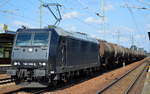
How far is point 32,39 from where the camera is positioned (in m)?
13.5

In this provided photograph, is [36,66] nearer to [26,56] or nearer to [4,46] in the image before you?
[26,56]

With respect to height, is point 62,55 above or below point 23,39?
below

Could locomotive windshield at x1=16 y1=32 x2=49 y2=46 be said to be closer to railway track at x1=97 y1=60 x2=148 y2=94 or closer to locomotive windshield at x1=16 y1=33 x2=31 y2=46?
locomotive windshield at x1=16 y1=33 x2=31 y2=46

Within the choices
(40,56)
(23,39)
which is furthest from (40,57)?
(23,39)

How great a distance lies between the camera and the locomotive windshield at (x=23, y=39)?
13.5m

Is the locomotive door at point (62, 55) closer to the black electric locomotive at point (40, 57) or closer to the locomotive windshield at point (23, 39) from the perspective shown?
the black electric locomotive at point (40, 57)

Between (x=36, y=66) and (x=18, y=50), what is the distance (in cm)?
146

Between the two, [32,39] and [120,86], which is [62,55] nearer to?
[32,39]

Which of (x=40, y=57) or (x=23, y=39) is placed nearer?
(x=40, y=57)

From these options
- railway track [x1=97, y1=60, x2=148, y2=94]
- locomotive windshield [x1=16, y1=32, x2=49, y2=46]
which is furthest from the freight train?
railway track [x1=97, y1=60, x2=148, y2=94]

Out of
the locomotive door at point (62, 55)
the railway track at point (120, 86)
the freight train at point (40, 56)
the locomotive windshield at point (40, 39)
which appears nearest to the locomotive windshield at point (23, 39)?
the freight train at point (40, 56)

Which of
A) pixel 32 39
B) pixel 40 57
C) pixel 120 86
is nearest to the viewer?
pixel 40 57

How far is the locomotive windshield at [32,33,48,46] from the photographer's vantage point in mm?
13164

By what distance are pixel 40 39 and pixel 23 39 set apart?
1.00 m
